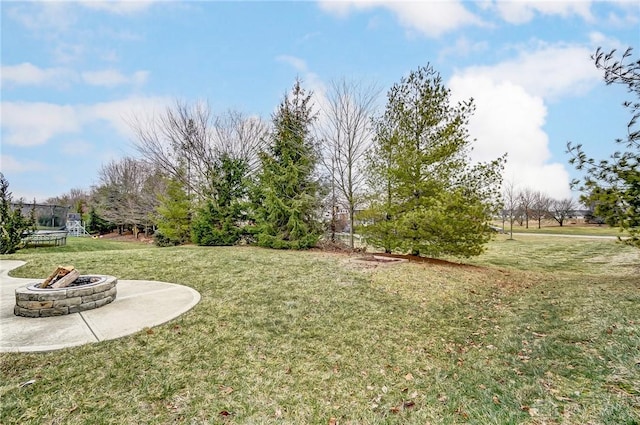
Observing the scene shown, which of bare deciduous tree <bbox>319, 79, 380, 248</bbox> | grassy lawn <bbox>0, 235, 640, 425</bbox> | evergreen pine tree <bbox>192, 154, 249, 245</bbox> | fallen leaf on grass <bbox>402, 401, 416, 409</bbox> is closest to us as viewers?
grassy lawn <bbox>0, 235, 640, 425</bbox>

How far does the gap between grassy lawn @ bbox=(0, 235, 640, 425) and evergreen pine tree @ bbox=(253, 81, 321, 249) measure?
5583 mm

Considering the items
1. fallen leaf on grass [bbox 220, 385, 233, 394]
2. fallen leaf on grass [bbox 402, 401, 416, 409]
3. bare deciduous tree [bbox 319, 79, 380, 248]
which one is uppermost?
bare deciduous tree [bbox 319, 79, 380, 248]

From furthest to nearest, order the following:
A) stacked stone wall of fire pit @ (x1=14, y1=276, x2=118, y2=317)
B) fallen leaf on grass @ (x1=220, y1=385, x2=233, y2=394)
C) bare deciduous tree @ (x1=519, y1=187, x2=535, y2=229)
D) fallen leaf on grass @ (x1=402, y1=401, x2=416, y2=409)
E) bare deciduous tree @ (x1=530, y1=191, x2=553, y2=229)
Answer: bare deciduous tree @ (x1=530, y1=191, x2=553, y2=229) → bare deciduous tree @ (x1=519, y1=187, x2=535, y2=229) → stacked stone wall of fire pit @ (x1=14, y1=276, x2=118, y2=317) → fallen leaf on grass @ (x1=220, y1=385, x2=233, y2=394) → fallen leaf on grass @ (x1=402, y1=401, x2=416, y2=409)

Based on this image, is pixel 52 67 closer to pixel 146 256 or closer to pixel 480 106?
pixel 146 256

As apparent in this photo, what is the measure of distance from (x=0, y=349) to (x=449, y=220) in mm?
8811

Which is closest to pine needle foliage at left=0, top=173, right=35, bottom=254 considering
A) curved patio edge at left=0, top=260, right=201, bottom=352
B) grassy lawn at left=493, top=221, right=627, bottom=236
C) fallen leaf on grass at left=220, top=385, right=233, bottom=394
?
curved patio edge at left=0, top=260, right=201, bottom=352

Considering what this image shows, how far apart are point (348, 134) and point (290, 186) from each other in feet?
10.3

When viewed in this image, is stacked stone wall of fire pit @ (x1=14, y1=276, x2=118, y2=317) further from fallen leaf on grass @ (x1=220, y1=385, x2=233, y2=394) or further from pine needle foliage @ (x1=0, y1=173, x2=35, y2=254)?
pine needle foliage @ (x1=0, y1=173, x2=35, y2=254)

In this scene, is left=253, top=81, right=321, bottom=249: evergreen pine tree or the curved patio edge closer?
the curved patio edge

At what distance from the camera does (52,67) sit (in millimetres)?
8773

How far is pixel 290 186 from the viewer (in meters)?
11.9

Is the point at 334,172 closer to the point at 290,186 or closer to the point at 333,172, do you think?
the point at 333,172

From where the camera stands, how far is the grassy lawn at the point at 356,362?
8.30ft

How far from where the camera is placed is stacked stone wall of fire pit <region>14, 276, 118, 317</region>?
13.7 ft
